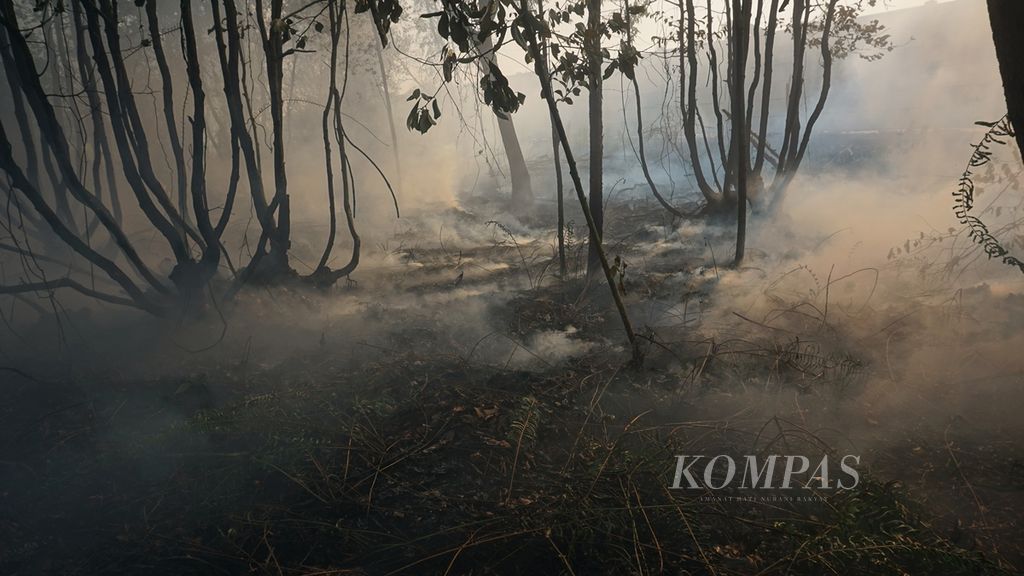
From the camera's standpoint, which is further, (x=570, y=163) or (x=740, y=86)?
(x=740, y=86)

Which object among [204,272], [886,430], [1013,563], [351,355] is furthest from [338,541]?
[204,272]

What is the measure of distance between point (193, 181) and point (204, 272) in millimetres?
872

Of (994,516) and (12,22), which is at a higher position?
(12,22)

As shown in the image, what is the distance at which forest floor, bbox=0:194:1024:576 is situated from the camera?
2.67 m

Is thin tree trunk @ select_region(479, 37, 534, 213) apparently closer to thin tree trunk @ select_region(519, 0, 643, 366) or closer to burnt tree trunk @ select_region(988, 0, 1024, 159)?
thin tree trunk @ select_region(519, 0, 643, 366)

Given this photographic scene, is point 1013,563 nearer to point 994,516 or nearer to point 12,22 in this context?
point 994,516

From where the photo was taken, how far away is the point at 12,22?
4.48 metres

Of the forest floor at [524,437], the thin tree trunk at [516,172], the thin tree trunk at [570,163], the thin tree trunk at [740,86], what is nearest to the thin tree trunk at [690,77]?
the thin tree trunk at [740,86]

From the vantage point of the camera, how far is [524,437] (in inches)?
141

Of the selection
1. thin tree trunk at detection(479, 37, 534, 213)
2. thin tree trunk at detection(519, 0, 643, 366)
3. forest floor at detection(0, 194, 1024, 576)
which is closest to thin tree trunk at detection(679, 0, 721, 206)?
forest floor at detection(0, 194, 1024, 576)

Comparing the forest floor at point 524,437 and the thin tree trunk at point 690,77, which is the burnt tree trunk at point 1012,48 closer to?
the forest floor at point 524,437

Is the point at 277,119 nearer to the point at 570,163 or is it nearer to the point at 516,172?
the point at 570,163

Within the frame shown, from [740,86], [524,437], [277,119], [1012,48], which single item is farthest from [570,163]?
[740,86]

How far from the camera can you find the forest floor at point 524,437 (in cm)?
267
